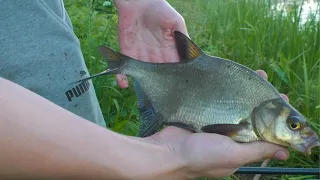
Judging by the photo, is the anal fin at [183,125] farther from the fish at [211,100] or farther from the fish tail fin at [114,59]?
the fish tail fin at [114,59]

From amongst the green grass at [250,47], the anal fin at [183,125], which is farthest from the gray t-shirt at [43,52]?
the green grass at [250,47]

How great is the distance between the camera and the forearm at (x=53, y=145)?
43.3 inches

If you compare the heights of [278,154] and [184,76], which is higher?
[184,76]

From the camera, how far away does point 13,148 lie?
43.2 inches

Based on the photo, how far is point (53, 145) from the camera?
1140 millimetres

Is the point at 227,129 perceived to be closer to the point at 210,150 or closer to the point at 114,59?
the point at 210,150

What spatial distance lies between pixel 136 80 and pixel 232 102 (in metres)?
0.29

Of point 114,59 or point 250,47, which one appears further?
point 250,47

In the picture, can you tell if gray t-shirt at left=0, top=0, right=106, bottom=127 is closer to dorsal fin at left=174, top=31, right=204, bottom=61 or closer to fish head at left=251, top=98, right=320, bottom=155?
dorsal fin at left=174, top=31, right=204, bottom=61

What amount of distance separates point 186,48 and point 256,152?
356 millimetres

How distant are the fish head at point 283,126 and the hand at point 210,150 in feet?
0.14

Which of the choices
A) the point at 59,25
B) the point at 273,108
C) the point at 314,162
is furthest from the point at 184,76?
the point at 314,162

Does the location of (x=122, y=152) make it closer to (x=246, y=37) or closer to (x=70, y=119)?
(x=70, y=119)

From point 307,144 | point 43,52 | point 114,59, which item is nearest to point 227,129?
point 307,144
